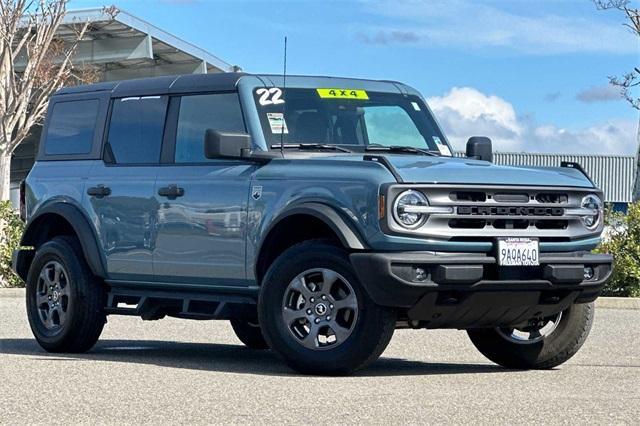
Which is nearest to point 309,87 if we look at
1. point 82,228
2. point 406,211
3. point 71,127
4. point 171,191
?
point 171,191

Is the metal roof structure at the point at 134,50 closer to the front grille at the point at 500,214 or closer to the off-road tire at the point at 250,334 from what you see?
the off-road tire at the point at 250,334

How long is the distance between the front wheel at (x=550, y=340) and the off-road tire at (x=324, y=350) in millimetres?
1558

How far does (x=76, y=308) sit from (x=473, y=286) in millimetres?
3663

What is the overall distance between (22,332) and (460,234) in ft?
20.2

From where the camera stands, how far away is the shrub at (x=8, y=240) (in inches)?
864

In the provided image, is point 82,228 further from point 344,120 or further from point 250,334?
point 344,120

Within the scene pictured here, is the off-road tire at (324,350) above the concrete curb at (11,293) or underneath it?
above

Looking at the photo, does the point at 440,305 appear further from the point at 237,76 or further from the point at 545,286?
the point at 237,76

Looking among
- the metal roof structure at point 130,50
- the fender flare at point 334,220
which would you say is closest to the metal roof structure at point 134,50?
the metal roof structure at point 130,50

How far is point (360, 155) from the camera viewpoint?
10.8m

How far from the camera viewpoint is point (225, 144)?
10695mm

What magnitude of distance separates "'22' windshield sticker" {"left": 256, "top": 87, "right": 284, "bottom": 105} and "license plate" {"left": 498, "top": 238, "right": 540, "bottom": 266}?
86.1 inches

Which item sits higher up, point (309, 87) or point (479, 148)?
point (309, 87)

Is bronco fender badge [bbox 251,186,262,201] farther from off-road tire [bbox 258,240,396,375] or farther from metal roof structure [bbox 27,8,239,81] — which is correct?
metal roof structure [bbox 27,8,239,81]
